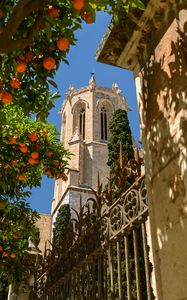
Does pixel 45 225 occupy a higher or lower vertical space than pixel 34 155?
higher

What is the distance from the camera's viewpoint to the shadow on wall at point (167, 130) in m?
2.05

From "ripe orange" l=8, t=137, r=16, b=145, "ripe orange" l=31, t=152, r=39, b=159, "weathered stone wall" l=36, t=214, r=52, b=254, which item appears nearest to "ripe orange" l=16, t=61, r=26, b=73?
"ripe orange" l=8, t=137, r=16, b=145

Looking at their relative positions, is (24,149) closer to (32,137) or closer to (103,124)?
(32,137)

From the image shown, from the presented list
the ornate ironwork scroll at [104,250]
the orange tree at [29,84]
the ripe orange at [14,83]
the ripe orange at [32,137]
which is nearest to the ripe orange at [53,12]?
the orange tree at [29,84]

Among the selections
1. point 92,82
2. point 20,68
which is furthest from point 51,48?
point 92,82

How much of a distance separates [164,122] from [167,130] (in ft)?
0.27

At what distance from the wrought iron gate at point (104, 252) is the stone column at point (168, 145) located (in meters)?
0.44

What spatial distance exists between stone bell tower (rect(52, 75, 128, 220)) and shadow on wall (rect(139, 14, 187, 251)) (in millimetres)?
28101

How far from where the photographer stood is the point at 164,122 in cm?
232

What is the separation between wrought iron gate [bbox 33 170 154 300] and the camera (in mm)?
2773

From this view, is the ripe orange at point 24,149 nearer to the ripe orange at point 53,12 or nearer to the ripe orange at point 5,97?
the ripe orange at point 5,97

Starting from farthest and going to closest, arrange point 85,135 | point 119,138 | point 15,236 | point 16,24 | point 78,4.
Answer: point 85,135
point 119,138
point 15,236
point 78,4
point 16,24

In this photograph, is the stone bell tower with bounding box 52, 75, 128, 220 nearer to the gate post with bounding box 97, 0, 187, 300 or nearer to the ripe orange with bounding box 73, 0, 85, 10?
the gate post with bounding box 97, 0, 187, 300

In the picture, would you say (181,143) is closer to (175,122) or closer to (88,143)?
(175,122)
